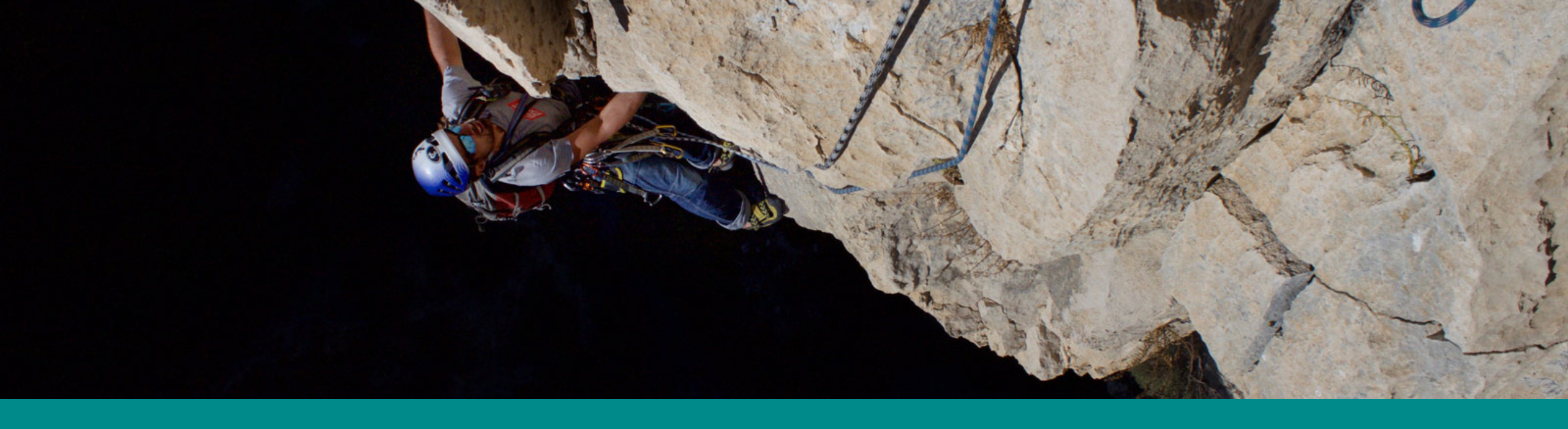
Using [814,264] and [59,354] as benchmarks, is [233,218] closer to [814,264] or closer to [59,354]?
[59,354]

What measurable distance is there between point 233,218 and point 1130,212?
9.93 feet

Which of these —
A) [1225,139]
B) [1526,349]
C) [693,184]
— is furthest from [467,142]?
[1526,349]

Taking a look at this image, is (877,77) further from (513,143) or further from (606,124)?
(513,143)

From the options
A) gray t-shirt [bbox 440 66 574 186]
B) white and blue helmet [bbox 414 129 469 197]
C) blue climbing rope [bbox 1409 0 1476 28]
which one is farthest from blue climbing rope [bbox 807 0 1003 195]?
white and blue helmet [bbox 414 129 469 197]

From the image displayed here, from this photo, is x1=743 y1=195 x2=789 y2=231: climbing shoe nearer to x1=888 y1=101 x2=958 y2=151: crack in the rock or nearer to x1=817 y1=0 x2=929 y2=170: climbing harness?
x1=817 y1=0 x2=929 y2=170: climbing harness

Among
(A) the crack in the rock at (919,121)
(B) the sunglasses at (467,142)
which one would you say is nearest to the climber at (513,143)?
(B) the sunglasses at (467,142)

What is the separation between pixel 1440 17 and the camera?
1171mm

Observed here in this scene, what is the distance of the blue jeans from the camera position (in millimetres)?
2680

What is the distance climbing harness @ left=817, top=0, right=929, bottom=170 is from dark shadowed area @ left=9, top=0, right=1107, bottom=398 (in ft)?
6.55

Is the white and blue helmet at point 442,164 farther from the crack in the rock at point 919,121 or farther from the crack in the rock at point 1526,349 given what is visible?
the crack in the rock at point 1526,349

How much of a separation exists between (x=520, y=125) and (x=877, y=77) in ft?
3.83

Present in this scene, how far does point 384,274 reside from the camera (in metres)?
3.09

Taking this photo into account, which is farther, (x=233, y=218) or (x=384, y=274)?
(x=384, y=274)

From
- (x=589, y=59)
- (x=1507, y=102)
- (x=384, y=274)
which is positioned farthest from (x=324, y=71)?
(x=1507, y=102)
